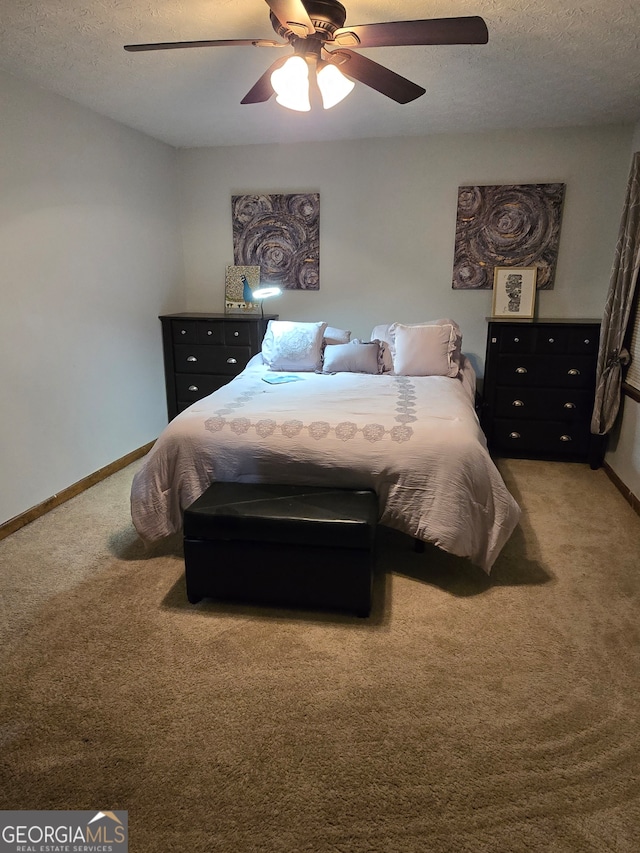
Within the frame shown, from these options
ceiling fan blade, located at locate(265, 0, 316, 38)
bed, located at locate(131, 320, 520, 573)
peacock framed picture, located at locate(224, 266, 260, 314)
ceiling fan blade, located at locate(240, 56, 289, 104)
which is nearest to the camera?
ceiling fan blade, located at locate(265, 0, 316, 38)

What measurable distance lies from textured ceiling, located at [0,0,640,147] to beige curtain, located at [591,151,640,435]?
607 mm

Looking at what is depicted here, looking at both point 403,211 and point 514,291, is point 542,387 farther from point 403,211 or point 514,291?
point 403,211

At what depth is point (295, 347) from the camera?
3777 millimetres

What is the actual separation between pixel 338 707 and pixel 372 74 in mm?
2331

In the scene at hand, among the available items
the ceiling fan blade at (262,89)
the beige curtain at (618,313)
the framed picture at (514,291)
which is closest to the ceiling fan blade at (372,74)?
the ceiling fan blade at (262,89)

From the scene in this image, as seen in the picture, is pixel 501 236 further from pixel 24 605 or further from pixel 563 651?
pixel 24 605

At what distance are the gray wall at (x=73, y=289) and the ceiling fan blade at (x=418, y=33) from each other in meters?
1.89

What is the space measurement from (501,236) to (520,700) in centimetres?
333

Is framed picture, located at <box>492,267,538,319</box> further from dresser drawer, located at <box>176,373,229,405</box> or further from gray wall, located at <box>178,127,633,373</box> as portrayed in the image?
dresser drawer, located at <box>176,373,229,405</box>

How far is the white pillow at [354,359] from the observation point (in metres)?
3.71

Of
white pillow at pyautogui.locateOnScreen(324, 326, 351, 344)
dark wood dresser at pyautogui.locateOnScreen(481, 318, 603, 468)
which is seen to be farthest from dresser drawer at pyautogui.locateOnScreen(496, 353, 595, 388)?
white pillow at pyautogui.locateOnScreen(324, 326, 351, 344)

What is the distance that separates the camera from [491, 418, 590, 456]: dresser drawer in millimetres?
3900

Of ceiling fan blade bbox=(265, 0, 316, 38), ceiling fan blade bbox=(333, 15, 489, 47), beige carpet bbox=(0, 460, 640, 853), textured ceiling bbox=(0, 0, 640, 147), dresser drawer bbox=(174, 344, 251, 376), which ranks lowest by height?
beige carpet bbox=(0, 460, 640, 853)

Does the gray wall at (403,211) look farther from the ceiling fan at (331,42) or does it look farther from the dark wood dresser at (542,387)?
the ceiling fan at (331,42)
